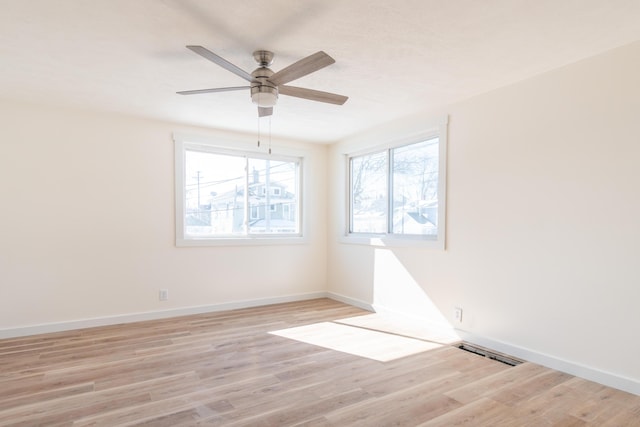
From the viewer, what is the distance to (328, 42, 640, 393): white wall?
2.38m

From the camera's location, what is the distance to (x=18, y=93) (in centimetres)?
324

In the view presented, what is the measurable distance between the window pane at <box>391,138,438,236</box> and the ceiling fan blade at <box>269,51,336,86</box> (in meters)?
2.08

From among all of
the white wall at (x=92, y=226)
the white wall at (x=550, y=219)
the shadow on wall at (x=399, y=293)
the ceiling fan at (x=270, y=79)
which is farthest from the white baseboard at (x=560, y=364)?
the white wall at (x=92, y=226)

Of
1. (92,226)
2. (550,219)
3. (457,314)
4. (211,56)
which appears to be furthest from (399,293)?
(92,226)

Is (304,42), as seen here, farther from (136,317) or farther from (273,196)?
(136,317)

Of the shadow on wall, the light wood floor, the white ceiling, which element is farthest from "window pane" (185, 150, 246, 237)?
the shadow on wall

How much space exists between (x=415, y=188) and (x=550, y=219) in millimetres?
1520

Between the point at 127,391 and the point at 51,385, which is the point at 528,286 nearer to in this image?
the point at 127,391

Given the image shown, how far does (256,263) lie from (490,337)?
2.95 m

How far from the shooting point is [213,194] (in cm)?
464

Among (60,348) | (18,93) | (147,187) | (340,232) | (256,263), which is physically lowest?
(60,348)

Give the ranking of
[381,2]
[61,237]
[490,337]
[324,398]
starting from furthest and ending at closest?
[61,237]
[490,337]
[324,398]
[381,2]

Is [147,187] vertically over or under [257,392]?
over

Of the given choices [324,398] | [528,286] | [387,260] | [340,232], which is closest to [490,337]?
[528,286]
